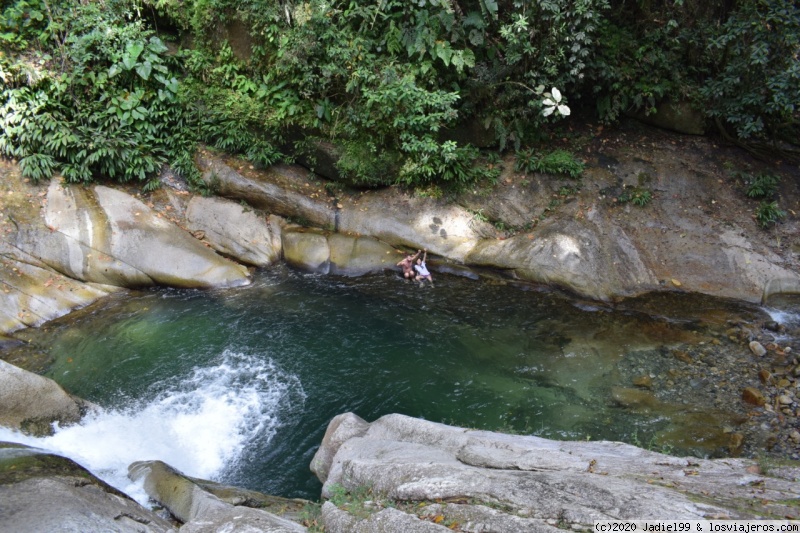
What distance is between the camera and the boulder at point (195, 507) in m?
5.66

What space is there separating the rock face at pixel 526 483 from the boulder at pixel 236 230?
7.38m

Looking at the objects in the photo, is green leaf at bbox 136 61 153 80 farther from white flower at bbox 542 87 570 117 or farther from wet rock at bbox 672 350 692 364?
wet rock at bbox 672 350 692 364

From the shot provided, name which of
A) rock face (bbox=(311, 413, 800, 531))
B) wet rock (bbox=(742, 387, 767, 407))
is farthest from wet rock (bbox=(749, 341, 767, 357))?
rock face (bbox=(311, 413, 800, 531))

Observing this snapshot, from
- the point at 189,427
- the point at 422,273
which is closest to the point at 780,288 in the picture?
the point at 422,273

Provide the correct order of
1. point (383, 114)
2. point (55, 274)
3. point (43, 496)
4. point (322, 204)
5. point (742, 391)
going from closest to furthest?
point (43, 496), point (742, 391), point (55, 274), point (383, 114), point (322, 204)

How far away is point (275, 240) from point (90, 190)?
4582mm

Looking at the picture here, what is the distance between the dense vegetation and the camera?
12.9 metres

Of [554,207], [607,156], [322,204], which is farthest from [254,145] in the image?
[607,156]

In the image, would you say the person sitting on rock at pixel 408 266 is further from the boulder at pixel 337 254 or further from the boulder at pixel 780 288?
the boulder at pixel 780 288

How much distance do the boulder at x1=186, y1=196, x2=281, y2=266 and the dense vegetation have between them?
1.16 m

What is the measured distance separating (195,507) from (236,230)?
8184mm

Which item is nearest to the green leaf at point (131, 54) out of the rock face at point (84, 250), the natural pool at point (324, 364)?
the rock face at point (84, 250)

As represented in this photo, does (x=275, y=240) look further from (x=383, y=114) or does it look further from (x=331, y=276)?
(x=383, y=114)

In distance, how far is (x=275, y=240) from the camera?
1386 centimetres
